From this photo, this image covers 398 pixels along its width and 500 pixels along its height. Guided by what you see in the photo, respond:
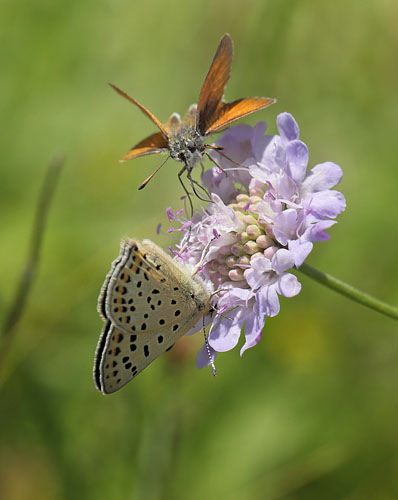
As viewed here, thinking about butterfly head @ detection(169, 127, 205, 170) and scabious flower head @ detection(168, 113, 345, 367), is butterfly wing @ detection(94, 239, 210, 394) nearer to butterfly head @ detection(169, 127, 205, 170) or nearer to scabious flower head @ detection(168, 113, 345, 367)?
scabious flower head @ detection(168, 113, 345, 367)

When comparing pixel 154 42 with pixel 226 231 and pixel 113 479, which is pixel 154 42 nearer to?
pixel 226 231

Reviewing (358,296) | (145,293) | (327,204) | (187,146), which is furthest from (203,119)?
(358,296)

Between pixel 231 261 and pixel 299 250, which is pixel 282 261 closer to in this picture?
pixel 299 250

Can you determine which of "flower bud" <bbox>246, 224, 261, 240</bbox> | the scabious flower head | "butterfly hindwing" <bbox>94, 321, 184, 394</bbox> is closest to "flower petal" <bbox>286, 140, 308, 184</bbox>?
the scabious flower head

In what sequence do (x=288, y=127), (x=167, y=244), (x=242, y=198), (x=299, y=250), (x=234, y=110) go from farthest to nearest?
(x=167, y=244) → (x=242, y=198) → (x=288, y=127) → (x=234, y=110) → (x=299, y=250)

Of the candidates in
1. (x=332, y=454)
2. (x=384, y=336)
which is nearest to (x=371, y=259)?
(x=384, y=336)

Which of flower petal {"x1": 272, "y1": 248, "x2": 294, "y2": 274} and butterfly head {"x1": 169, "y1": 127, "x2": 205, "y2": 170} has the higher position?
butterfly head {"x1": 169, "y1": 127, "x2": 205, "y2": 170}

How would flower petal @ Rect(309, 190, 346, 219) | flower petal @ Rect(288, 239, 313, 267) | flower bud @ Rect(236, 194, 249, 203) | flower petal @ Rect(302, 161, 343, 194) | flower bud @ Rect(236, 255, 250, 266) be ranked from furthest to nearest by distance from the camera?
flower bud @ Rect(236, 194, 249, 203) → flower bud @ Rect(236, 255, 250, 266) → flower petal @ Rect(302, 161, 343, 194) → flower petal @ Rect(309, 190, 346, 219) → flower petal @ Rect(288, 239, 313, 267)
